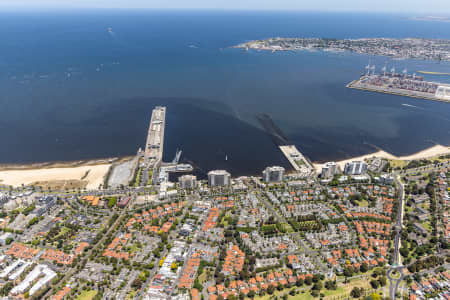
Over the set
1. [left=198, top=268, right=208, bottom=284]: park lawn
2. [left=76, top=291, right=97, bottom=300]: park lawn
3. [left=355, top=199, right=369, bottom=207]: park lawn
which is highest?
[left=355, top=199, right=369, bottom=207]: park lawn

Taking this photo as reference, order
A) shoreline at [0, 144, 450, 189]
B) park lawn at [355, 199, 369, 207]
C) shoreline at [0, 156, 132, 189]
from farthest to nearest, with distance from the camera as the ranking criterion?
1. shoreline at [0, 144, 450, 189]
2. shoreline at [0, 156, 132, 189]
3. park lawn at [355, 199, 369, 207]

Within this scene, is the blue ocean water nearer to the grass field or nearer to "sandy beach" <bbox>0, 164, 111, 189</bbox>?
"sandy beach" <bbox>0, 164, 111, 189</bbox>

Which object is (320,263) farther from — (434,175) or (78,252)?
(434,175)

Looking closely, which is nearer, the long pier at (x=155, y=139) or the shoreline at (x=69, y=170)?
the shoreline at (x=69, y=170)

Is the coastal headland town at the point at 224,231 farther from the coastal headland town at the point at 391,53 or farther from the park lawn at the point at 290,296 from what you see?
the coastal headland town at the point at 391,53

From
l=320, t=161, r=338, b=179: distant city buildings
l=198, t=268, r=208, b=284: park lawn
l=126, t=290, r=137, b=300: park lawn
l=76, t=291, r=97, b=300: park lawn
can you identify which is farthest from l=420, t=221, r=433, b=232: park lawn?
l=76, t=291, r=97, b=300: park lawn

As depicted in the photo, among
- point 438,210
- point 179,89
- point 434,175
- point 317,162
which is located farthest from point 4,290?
point 179,89

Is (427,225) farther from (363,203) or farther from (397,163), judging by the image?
(397,163)

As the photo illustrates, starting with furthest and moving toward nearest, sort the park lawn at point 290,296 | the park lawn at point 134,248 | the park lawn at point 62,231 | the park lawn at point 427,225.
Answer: the park lawn at point 427,225
the park lawn at point 62,231
the park lawn at point 134,248
the park lawn at point 290,296

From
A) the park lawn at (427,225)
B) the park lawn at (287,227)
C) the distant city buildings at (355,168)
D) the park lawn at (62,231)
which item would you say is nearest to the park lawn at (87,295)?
the park lawn at (62,231)
